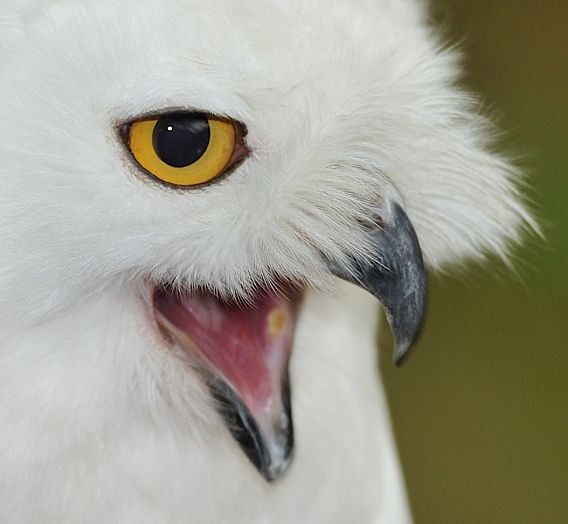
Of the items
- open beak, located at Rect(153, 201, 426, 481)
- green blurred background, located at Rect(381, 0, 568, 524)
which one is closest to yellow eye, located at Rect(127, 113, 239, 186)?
open beak, located at Rect(153, 201, 426, 481)

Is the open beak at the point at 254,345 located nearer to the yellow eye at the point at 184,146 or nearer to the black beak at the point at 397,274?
the black beak at the point at 397,274

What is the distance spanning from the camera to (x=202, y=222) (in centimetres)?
61

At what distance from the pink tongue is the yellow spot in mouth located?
0.02m

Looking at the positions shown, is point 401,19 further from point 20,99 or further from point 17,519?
point 17,519

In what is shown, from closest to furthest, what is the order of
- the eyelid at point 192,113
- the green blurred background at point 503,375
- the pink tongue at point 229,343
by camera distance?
the eyelid at point 192,113 < the pink tongue at point 229,343 < the green blurred background at point 503,375

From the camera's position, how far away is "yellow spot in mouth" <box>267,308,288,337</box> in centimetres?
76

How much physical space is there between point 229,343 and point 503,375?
4.31 feet

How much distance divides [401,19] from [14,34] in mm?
290

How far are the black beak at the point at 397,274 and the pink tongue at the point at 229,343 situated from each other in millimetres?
98

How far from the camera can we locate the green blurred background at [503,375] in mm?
1852

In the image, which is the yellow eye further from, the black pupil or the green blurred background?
the green blurred background

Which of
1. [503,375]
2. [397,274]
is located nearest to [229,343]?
[397,274]

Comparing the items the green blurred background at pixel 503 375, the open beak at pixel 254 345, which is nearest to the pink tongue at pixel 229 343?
Result: the open beak at pixel 254 345

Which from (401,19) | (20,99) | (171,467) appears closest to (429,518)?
(171,467)
